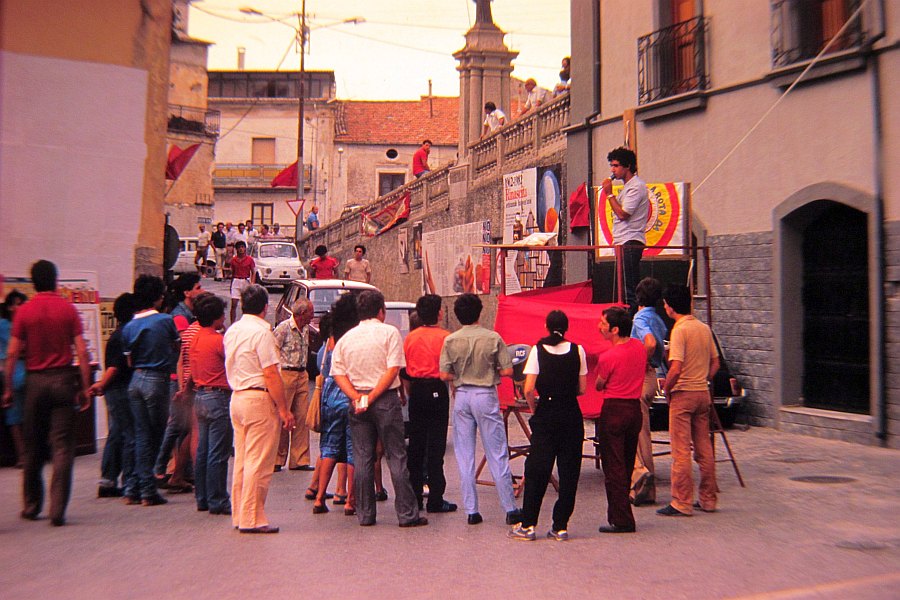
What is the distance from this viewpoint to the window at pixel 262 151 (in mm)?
69938

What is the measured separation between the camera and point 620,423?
8172 mm

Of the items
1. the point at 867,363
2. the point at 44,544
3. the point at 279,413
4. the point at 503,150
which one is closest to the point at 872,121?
the point at 867,363

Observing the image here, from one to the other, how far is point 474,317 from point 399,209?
23.2 metres

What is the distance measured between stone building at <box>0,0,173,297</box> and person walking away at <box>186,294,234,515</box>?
5.00 meters

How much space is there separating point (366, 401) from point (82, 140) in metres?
6.93

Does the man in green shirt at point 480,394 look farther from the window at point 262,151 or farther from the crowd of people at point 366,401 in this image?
the window at point 262,151

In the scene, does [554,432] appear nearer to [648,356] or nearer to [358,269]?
[648,356]

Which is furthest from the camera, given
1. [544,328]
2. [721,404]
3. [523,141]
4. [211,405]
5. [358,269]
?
[358,269]

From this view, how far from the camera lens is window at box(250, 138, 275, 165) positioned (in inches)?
2753

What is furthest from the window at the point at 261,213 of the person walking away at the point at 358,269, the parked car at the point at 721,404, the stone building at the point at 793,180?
the parked car at the point at 721,404

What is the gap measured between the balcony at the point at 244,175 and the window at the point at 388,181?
716cm

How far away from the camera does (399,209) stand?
104 ft

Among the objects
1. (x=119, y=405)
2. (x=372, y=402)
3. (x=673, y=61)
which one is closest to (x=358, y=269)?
(x=673, y=61)

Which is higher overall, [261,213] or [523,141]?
[261,213]
